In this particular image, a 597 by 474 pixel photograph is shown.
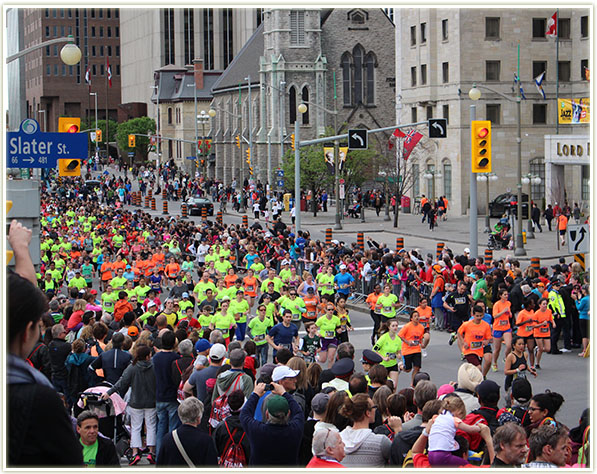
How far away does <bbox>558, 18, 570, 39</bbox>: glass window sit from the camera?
60.8m

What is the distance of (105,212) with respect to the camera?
161 ft

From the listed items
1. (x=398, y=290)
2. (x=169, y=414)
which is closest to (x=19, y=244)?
(x=169, y=414)

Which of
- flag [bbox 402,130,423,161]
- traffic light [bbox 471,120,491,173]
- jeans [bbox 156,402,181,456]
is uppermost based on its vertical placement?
flag [bbox 402,130,423,161]

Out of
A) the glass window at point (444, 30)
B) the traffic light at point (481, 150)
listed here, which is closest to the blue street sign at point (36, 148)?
the traffic light at point (481, 150)

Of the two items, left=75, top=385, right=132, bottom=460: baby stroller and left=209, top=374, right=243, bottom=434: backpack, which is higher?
left=209, top=374, right=243, bottom=434: backpack

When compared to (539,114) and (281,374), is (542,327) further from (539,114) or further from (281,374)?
(539,114)

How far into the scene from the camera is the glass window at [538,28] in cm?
6084

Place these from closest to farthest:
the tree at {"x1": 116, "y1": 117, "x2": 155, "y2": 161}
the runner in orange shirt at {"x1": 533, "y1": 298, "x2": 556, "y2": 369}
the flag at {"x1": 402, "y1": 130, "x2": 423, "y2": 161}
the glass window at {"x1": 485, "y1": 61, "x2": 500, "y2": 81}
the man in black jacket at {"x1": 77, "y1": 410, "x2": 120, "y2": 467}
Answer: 1. the man in black jacket at {"x1": 77, "y1": 410, "x2": 120, "y2": 467}
2. the runner in orange shirt at {"x1": 533, "y1": 298, "x2": 556, "y2": 369}
3. the flag at {"x1": 402, "y1": 130, "x2": 423, "y2": 161}
4. the glass window at {"x1": 485, "y1": 61, "x2": 500, "y2": 81}
5. the tree at {"x1": 116, "y1": 117, "x2": 155, "y2": 161}

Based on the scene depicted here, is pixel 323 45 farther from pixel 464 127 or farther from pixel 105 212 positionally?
pixel 105 212

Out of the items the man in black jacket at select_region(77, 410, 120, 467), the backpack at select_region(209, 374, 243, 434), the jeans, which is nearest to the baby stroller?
the jeans

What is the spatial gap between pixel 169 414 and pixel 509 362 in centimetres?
499

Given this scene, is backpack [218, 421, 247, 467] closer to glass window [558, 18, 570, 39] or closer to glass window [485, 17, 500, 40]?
glass window [485, 17, 500, 40]

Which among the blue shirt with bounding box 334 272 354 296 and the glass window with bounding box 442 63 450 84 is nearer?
the blue shirt with bounding box 334 272 354 296

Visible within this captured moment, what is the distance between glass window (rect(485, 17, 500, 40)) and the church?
2036 cm
